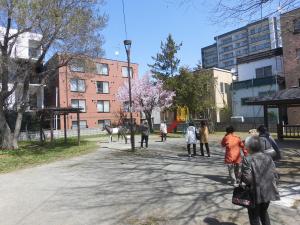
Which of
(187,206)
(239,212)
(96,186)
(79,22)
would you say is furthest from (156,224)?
(79,22)

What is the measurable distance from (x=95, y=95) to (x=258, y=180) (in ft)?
153

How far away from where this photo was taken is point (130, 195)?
8.70 metres

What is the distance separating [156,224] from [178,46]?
119ft

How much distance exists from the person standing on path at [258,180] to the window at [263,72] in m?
34.4

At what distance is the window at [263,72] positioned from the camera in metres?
37.7

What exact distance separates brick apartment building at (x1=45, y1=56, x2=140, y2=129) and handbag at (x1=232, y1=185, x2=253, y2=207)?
39.7m

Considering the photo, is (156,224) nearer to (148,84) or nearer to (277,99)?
(277,99)

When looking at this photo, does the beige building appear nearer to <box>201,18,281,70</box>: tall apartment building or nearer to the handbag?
the handbag

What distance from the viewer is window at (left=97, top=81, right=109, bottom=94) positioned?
51500mm

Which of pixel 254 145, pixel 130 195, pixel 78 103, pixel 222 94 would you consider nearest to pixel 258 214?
pixel 254 145

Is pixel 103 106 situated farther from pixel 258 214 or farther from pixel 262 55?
pixel 258 214

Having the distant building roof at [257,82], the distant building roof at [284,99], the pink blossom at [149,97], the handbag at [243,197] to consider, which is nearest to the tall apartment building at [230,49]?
the pink blossom at [149,97]

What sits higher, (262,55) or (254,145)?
(262,55)

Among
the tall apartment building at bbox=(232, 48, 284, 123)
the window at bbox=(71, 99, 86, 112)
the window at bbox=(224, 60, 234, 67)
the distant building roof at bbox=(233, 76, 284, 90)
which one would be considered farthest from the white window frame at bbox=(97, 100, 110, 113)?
the window at bbox=(224, 60, 234, 67)
